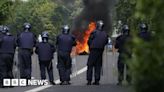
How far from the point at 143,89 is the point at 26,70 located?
1132 centimetres

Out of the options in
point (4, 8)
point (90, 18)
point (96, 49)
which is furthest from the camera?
point (90, 18)

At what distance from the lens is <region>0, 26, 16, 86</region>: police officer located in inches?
586

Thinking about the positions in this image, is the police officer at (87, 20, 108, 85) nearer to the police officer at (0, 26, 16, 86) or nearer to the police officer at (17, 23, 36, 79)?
the police officer at (17, 23, 36, 79)

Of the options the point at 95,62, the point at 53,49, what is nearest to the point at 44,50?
the point at 53,49

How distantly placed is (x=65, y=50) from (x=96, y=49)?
885 millimetres

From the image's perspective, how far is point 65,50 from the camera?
15227 mm

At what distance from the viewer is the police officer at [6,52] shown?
14.9m

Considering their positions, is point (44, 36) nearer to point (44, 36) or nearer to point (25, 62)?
point (44, 36)

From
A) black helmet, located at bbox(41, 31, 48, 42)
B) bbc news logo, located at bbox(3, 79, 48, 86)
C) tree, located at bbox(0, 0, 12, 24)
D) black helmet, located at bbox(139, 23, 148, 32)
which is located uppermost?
tree, located at bbox(0, 0, 12, 24)

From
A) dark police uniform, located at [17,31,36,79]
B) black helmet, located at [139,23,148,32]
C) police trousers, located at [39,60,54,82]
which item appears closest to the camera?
black helmet, located at [139,23,148,32]

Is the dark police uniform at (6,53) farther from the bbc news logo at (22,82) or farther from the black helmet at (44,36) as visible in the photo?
the black helmet at (44,36)

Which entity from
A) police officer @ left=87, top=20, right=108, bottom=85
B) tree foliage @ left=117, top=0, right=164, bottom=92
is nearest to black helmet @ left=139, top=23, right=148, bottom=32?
police officer @ left=87, top=20, right=108, bottom=85

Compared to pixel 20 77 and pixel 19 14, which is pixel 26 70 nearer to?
pixel 20 77

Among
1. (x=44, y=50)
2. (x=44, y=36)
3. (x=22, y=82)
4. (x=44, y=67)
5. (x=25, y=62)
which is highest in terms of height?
(x=44, y=36)
